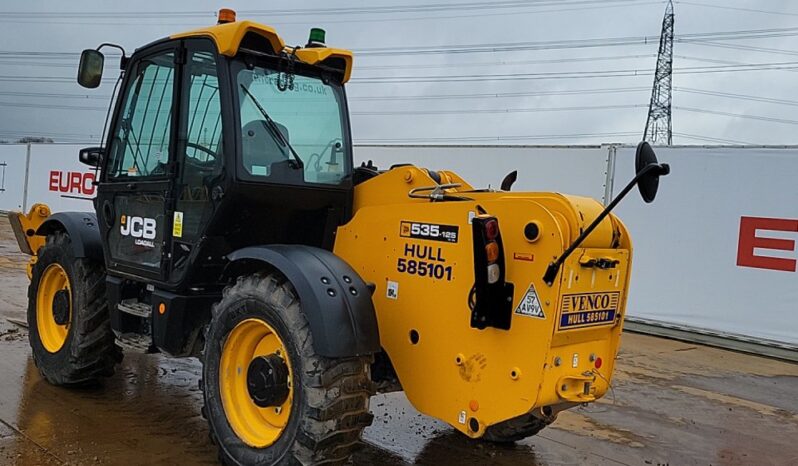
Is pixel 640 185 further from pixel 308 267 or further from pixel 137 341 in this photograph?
pixel 137 341

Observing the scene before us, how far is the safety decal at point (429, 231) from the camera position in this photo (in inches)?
140

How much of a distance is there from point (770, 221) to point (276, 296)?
7255 millimetres

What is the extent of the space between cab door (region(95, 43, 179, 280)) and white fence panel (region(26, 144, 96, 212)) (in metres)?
14.0

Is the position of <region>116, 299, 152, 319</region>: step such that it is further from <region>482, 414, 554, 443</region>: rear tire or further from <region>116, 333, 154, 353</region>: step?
<region>482, 414, 554, 443</region>: rear tire

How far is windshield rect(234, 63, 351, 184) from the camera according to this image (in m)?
4.04

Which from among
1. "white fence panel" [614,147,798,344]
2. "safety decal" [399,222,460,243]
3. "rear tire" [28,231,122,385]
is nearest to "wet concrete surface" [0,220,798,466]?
"rear tire" [28,231,122,385]


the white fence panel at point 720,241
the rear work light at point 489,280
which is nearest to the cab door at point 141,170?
the rear work light at point 489,280

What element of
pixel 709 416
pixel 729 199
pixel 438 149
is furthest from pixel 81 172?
pixel 709 416

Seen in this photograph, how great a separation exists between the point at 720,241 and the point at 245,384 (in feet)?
23.4

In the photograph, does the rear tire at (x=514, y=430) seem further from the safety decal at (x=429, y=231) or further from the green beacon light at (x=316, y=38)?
the green beacon light at (x=316, y=38)

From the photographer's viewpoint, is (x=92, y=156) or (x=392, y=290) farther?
(x=92, y=156)

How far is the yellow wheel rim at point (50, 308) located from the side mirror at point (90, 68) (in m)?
1.45

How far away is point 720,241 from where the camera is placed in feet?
29.6

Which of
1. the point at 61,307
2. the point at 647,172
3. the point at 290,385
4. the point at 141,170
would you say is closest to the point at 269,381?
the point at 290,385
